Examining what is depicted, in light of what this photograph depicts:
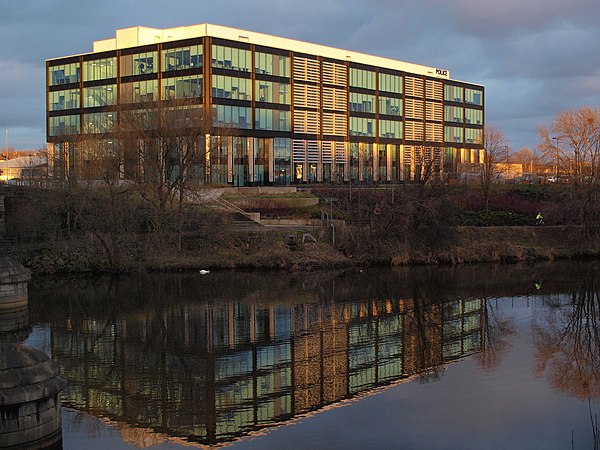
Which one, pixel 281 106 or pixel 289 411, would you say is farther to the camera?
pixel 281 106

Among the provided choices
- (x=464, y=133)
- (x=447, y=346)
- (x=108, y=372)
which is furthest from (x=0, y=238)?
(x=464, y=133)

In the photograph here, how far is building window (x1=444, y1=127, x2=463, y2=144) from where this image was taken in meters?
112

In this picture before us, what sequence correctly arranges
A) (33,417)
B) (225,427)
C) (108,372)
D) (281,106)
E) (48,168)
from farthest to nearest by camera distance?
1. (281,106)
2. (48,168)
3. (108,372)
4. (225,427)
5. (33,417)

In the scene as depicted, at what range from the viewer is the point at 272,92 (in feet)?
281

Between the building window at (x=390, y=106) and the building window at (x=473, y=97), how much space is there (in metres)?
18.5

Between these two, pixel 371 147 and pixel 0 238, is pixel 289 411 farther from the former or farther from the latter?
pixel 371 147

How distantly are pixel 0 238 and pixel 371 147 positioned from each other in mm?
62444

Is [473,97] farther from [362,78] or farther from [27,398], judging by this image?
[27,398]

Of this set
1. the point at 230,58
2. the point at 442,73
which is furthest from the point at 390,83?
the point at 230,58

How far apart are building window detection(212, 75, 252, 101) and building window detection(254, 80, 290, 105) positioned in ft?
4.88

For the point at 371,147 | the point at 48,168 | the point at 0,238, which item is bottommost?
the point at 0,238

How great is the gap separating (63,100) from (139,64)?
15.1m

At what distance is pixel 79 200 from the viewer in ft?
148

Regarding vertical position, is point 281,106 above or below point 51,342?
above
